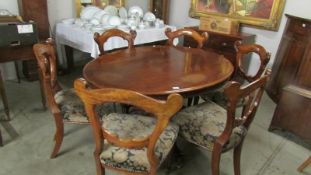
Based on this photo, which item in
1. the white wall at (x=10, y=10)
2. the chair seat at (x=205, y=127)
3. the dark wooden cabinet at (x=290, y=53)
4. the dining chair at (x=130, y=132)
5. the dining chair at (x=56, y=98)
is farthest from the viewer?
the white wall at (x=10, y=10)

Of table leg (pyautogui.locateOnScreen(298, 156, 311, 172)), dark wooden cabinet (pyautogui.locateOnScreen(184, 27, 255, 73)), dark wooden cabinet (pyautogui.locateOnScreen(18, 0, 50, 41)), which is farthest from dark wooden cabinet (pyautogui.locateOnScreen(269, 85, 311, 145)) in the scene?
dark wooden cabinet (pyautogui.locateOnScreen(18, 0, 50, 41))

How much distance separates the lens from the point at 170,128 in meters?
1.46

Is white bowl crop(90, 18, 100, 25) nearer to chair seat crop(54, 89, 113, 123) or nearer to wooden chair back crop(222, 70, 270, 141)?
chair seat crop(54, 89, 113, 123)

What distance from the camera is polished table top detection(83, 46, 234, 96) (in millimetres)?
1396

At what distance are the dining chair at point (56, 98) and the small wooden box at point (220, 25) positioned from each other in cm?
214

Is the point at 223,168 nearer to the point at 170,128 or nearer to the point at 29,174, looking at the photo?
the point at 170,128

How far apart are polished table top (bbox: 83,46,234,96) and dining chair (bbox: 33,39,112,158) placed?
9.0 inches

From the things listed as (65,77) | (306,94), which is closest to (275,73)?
(306,94)

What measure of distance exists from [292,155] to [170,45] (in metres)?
1.40

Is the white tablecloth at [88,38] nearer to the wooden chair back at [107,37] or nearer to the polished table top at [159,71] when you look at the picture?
the wooden chair back at [107,37]

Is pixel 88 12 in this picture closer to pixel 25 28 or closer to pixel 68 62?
pixel 68 62

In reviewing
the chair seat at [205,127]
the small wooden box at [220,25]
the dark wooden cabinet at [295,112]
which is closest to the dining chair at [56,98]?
the chair seat at [205,127]

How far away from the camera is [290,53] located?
108 inches

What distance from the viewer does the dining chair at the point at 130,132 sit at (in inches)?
39.9
